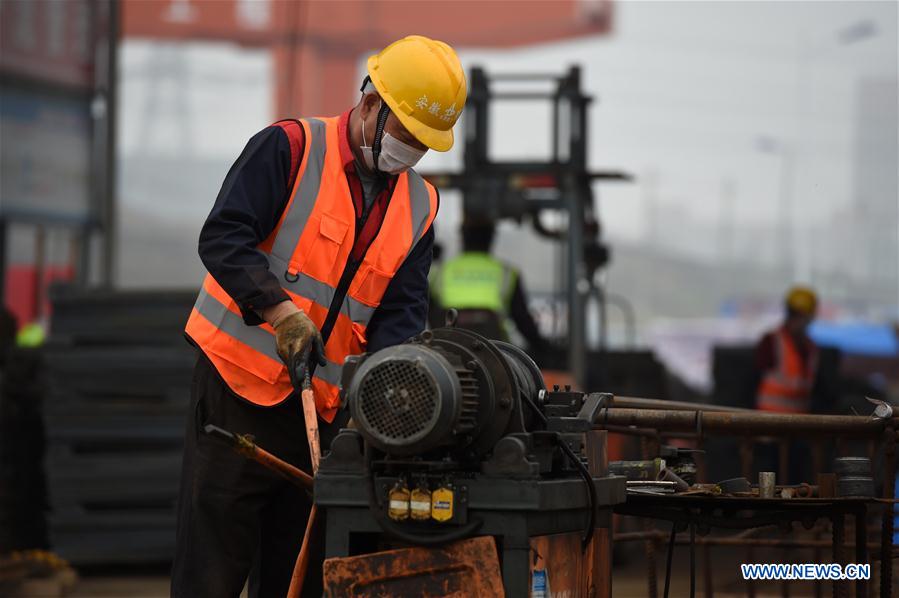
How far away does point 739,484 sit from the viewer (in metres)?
3.96

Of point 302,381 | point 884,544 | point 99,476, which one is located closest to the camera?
point 302,381

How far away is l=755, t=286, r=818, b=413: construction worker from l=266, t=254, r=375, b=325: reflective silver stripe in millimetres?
7470

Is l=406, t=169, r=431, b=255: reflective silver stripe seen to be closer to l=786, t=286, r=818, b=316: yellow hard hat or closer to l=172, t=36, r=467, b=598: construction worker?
l=172, t=36, r=467, b=598: construction worker

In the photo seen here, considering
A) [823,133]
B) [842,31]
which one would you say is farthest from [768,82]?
[842,31]

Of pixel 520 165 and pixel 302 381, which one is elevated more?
pixel 520 165

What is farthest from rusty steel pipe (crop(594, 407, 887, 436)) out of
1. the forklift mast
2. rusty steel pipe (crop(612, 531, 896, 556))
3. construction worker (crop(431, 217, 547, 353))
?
the forklift mast

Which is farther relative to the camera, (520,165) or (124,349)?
(520,165)

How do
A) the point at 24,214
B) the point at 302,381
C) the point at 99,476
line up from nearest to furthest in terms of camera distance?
the point at 302,381 → the point at 99,476 → the point at 24,214

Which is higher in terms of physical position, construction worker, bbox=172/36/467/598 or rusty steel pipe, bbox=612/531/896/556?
construction worker, bbox=172/36/467/598

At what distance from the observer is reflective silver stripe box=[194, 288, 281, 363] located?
407 centimetres

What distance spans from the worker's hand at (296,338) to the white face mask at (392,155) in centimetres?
53

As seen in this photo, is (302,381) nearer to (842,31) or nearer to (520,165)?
(520,165)

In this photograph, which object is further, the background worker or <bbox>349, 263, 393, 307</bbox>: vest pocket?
the background worker

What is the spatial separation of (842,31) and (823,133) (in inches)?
206
